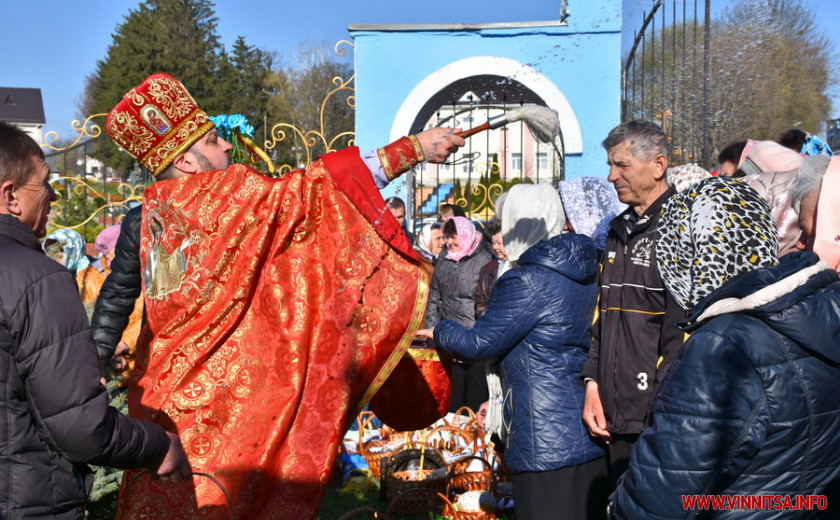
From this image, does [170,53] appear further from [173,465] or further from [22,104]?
[22,104]

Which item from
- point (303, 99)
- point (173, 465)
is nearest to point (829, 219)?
point (173, 465)

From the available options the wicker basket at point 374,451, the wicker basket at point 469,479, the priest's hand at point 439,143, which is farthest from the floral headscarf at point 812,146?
the wicker basket at point 374,451

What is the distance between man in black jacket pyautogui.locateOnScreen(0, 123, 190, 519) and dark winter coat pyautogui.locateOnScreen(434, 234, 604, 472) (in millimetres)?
1727

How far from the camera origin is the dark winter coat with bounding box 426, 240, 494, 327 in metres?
7.15

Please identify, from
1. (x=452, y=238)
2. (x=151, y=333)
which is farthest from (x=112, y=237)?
(x=151, y=333)

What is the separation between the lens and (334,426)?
2.89 m

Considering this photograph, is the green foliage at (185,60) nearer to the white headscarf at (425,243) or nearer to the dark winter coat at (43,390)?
the white headscarf at (425,243)

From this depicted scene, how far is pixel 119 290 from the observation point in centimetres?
353

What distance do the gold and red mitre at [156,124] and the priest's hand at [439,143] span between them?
97 centimetres

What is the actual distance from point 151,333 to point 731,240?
7.00 ft

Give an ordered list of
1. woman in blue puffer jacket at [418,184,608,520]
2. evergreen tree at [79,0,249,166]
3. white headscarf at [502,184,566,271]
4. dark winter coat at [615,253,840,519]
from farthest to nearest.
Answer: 1. evergreen tree at [79,0,249,166]
2. white headscarf at [502,184,566,271]
3. woman in blue puffer jacket at [418,184,608,520]
4. dark winter coat at [615,253,840,519]

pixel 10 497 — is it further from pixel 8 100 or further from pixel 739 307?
pixel 8 100

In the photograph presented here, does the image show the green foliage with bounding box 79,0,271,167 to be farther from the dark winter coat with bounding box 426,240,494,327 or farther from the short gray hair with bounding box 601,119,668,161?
the short gray hair with bounding box 601,119,668,161

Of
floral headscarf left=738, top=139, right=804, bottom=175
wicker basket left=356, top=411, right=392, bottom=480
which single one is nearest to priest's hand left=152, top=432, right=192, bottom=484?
floral headscarf left=738, top=139, right=804, bottom=175
